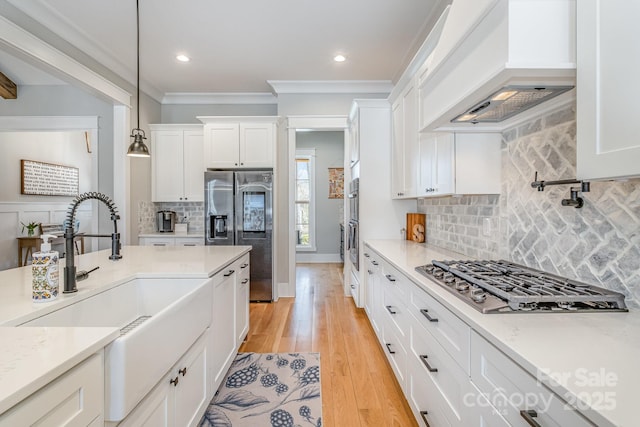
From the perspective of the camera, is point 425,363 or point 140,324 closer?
point 140,324

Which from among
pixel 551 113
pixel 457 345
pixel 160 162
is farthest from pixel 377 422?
pixel 160 162

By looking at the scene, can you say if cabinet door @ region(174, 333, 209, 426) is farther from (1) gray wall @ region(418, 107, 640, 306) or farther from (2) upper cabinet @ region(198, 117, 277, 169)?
(2) upper cabinet @ region(198, 117, 277, 169)

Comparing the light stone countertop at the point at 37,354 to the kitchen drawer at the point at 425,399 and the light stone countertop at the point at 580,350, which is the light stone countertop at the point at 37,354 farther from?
the kitchen drawer at the point at 425,399

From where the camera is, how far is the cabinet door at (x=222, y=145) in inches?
165

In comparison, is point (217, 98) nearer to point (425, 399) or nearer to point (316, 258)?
point (316, 258)

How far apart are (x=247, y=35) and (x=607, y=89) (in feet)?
10.1

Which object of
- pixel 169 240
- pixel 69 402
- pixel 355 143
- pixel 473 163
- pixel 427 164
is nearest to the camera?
pixel 69 402

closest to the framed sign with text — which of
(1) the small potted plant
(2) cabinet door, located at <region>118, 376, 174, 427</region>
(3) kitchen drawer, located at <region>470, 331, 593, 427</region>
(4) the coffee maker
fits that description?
(1) the small potted plant

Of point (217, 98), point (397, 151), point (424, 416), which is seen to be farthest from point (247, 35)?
point (424, 416)

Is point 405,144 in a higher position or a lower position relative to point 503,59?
higher

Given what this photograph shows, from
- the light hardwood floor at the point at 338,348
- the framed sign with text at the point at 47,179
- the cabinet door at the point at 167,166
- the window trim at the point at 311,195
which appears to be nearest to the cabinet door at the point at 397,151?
the light hardwood floor at the point at 338,348

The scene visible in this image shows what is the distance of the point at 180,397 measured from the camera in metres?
1.38

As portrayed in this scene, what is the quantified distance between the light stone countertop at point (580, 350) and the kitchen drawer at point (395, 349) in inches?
32.3

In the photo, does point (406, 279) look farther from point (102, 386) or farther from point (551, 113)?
point (102, 386)
